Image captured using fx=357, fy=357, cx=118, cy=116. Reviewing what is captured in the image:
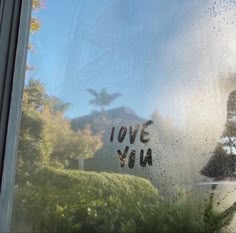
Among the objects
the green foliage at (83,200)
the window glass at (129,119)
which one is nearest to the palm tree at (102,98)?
the window glass at (129,119)

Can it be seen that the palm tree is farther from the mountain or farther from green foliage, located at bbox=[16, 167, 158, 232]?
green foliage, located at bbox=[16, 167, 158, 232]

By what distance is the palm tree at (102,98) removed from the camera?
1033 mm

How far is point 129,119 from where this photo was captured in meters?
1.00

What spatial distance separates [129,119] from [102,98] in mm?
106

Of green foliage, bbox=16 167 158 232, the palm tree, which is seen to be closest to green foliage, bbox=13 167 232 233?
green foliage, bbox=16 167 158 232

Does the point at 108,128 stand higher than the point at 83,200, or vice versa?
the point at 108,128

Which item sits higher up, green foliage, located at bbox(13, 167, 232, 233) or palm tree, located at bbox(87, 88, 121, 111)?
palm tree, located at bbox(87, 88, 121, 111)

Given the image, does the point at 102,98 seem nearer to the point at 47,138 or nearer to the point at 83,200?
the point at 47,138

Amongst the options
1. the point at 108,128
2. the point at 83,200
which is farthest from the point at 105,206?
the point at 108,128

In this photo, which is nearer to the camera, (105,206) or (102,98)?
(105,206)

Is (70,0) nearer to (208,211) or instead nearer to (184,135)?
(184,135)

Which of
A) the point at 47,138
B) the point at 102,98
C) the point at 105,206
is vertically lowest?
the point at 105,206

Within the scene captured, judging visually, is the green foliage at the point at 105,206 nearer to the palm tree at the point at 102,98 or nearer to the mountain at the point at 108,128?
the mountain at the point at 108,128

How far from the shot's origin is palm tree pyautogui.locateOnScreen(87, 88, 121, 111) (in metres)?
1.03
